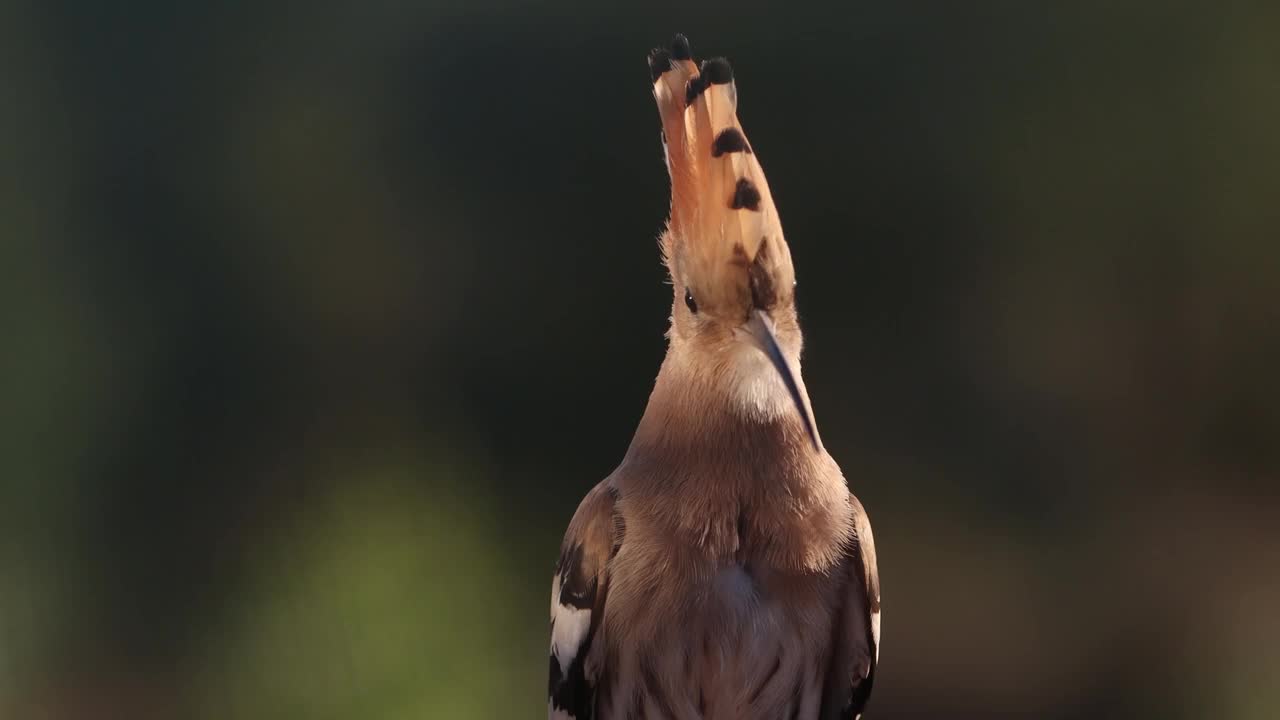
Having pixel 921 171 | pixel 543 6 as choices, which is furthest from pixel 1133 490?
pixel 543 6

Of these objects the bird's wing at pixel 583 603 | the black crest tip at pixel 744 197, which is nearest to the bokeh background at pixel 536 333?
the bird's wing at pixel 583 603

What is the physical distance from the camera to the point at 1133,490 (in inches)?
52.3

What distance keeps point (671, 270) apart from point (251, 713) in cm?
97

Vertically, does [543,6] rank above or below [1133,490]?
above

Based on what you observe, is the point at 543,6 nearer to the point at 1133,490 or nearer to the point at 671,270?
the point at 671,270

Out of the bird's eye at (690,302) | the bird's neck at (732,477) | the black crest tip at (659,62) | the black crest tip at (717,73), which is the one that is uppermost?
the black crest tip at (659,62)

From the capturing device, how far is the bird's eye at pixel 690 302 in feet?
2.38

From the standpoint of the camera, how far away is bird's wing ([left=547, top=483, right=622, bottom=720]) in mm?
752

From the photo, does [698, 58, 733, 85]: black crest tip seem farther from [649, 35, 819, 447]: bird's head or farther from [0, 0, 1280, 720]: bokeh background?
[0, 0, 1280, 720]: bokeh background

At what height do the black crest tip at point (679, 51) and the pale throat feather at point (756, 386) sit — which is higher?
the black crest tip at point (679, 51)

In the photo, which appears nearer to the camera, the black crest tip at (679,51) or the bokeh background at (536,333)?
the black crest tip at (679,51)

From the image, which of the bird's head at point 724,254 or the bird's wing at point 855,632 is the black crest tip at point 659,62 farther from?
the bird's wing at point 855,632

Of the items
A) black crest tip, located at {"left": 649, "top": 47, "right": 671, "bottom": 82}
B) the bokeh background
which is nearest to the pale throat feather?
black crest tip, located at {"left": 649, "top": 47, "right": 671, "bottom": 82}

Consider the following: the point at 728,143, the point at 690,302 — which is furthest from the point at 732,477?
the point at 728,143
